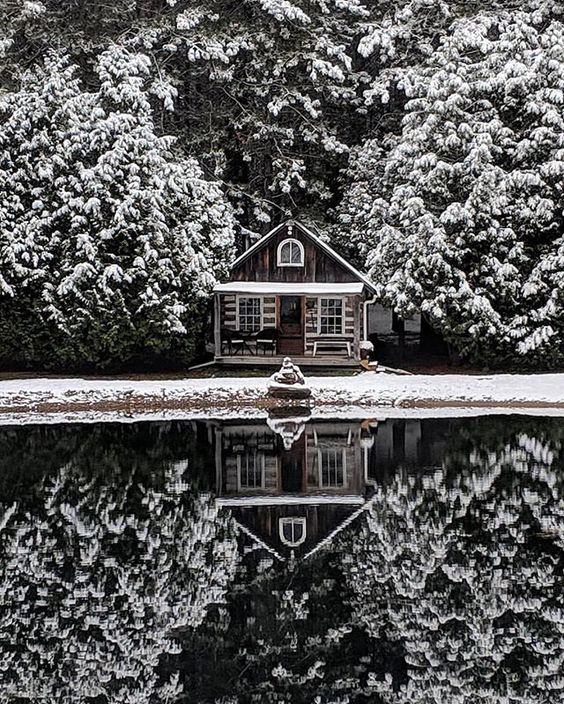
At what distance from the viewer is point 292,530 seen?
13.4m

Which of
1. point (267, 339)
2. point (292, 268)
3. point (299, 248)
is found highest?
point (299, 248)

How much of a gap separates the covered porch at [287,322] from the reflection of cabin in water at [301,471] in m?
8.18

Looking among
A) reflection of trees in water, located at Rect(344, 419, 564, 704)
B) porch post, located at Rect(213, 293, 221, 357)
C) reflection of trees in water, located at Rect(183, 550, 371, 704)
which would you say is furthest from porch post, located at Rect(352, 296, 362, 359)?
reflection of trees in water, located at Rect(183, 550, 371, 704)

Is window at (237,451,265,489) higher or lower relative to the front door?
lower

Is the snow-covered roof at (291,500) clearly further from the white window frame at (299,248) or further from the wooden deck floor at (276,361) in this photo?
the white window frame at (299,248)

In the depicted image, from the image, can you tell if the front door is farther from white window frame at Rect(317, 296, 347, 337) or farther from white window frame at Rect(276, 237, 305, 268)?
white window frame at Rect(276, 237, 305, 268)

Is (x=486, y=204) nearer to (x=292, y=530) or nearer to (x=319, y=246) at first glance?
(x=319, y=246)

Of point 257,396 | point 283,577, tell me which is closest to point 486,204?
point 257,396

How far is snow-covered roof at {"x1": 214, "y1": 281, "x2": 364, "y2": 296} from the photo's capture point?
31.6 metres

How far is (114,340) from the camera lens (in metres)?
29.6

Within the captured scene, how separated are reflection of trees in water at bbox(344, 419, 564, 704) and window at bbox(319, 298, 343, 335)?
54.0ft

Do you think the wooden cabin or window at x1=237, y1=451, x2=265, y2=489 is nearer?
window at x1=237, y1=451, x2=265, y2=489

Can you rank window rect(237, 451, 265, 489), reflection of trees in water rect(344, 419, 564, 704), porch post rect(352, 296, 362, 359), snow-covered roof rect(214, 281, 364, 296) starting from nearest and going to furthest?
reflection of trees in water rect(344, 419, 564, 704)
window rect(237, 451, 265, 489)
snow-covered roof rect(214, 281, 364, 296)
porch post rect(352, 296, 362, 359)

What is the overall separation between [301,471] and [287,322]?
16444 millimetres
